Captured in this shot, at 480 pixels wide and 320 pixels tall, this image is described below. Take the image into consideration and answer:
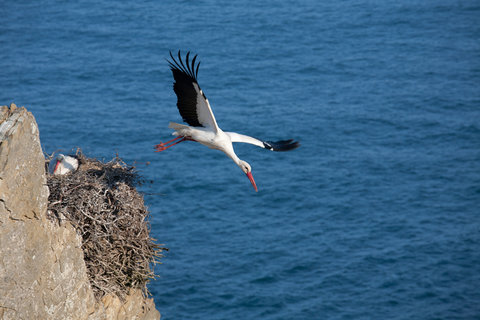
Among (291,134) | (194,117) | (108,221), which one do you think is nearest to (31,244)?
(108,221)

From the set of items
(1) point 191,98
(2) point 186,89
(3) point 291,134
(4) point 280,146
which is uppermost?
(2) point 186,89

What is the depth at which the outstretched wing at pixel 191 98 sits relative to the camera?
14.0 meters

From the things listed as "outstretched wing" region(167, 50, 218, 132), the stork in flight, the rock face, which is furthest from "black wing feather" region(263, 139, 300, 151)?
the rock face

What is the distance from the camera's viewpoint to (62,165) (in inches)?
597

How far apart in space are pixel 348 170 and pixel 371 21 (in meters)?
22.4

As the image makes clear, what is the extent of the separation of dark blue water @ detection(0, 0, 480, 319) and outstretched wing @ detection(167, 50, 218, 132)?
1718 centimetres

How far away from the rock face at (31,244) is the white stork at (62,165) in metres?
2.10

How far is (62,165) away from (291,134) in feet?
100

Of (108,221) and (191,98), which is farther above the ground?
(191,98)

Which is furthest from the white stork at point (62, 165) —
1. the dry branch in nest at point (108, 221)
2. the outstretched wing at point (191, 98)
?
the outstretched wing at point (191, 98)

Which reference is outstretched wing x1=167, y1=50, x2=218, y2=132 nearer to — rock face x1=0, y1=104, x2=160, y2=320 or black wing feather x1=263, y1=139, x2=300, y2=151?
black wing feather x1=263, y1=139, x2=300, y2=151

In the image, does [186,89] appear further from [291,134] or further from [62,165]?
[291,134]

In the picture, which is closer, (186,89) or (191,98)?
(186,89)

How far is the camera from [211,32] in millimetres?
57812
